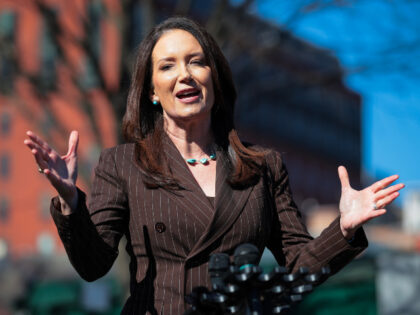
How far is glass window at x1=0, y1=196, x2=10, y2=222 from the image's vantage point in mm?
57031

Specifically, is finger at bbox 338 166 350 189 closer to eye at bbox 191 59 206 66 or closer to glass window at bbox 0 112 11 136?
eye at bbox 191 59 206 66

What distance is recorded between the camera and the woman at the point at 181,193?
8.32ft

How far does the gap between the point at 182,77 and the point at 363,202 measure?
763 millimetres

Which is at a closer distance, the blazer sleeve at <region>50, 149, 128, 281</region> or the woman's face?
the blazer sleeve at <region>50, 149, 128, 281</region>

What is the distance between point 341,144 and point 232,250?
77.0 meters

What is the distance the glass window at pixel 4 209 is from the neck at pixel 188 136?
56.0m

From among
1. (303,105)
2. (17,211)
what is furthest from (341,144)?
(17,211)

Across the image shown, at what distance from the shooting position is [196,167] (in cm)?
282

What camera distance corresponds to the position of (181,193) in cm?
265

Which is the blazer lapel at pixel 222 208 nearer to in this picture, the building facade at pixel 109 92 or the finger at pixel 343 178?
the finger at pixel 343 178

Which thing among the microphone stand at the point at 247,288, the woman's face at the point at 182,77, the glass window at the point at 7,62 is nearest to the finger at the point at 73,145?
the woman's face at the point at 182,77

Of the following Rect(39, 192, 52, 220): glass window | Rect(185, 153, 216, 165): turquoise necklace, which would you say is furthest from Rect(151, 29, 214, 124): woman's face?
Rect(39, 192, 52, 220): glass window

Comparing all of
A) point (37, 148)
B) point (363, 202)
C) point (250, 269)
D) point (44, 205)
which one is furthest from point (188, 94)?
point (44, 205)

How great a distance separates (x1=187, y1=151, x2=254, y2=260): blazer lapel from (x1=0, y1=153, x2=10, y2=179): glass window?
5588cm
